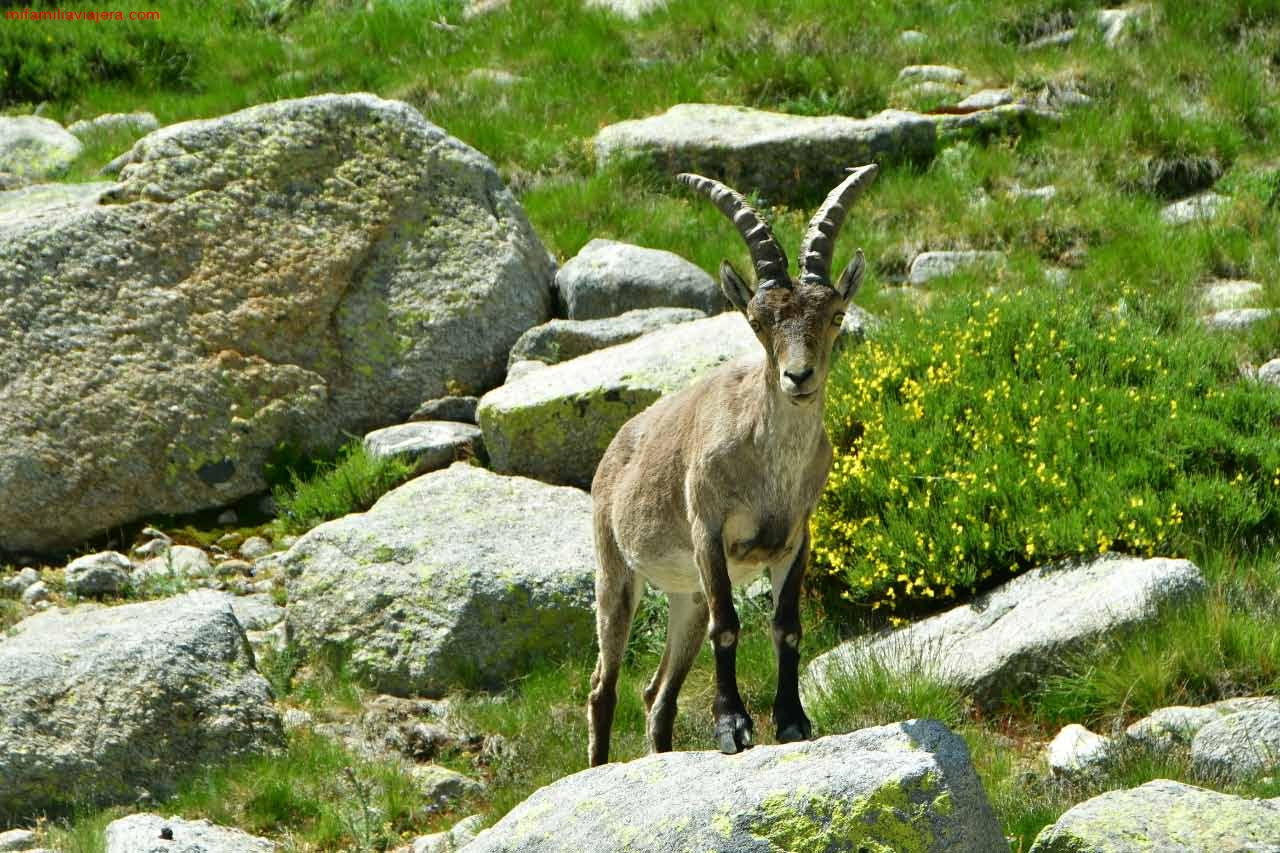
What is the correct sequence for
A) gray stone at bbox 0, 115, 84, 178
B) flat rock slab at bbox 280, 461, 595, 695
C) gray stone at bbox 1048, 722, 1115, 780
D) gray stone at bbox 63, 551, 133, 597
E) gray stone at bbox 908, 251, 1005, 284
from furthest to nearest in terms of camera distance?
gray stone at bbox 0, 115, 84, 178 < gray stone at bbox 908, 251, 1005, 284 < gray stone at bbox 63, 551, 133, 597 < flat rock slab at bbox 280, 461, 595, 695 < gray stone at bbox 1048, 722, 1115, 780

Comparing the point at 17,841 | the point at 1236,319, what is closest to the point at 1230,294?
the point at 1236,319

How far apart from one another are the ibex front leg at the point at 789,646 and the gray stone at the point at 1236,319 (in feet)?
20.7

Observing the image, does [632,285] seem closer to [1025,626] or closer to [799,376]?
[1025,626]

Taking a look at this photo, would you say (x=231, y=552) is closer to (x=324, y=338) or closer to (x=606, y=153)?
(x=324, y=338)

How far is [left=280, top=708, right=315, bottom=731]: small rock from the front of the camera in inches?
374

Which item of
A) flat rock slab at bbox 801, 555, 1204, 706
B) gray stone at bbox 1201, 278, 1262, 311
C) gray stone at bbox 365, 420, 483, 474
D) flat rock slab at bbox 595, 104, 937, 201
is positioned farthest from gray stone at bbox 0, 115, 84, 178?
gray stone at bbox 1201, 278, 1262, 311

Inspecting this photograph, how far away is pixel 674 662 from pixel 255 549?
480cm

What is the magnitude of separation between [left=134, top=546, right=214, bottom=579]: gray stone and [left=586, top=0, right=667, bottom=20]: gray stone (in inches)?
400

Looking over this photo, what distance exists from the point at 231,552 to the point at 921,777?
24.8 ft

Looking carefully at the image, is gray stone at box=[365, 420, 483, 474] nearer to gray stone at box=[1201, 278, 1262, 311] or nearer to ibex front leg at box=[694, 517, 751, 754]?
ibex front leg at box=[694, 517, 751, 754]

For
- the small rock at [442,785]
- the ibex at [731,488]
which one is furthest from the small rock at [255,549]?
the ibex at [731,488]

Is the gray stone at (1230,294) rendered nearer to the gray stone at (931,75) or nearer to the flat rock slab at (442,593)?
the gray stone at (931,75)

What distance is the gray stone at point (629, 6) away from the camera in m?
19.4

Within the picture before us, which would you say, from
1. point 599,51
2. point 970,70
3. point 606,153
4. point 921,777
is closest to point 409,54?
point 599,51
